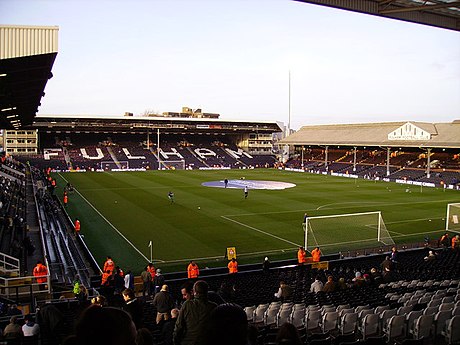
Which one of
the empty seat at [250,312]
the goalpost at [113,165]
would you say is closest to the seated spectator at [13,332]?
the empty seat at [250,312]

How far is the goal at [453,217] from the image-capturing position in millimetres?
28984

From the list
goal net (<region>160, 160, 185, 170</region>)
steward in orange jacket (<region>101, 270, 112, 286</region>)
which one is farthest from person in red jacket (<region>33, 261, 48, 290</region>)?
goal net (<region>160, 160, 185, 170</region>)

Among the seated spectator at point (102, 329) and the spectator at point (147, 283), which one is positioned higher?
the seated spectator at point (102, 329)

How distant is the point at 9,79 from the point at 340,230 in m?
19.7

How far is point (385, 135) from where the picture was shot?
6819 cm

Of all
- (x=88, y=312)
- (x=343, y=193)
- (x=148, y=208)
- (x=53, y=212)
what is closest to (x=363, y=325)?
(x=88, y=312)

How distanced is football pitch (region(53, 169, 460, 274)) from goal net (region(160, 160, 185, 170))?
26.6m

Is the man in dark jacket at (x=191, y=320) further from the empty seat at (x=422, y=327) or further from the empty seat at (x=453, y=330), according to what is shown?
the empty seat at (x=453, y=330)

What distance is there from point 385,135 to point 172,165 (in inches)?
1489

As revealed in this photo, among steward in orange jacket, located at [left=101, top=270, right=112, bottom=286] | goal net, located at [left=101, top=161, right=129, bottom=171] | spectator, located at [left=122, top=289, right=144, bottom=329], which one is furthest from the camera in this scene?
goal net, located at [left=101, top=161, right=129, bottom=171]

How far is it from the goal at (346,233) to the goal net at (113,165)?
55.1 m

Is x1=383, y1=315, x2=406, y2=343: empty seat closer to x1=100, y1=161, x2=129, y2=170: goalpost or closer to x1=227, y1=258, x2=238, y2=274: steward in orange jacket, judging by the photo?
x1=227, y1=258, x2=238, y2=274: steward in orange jacket

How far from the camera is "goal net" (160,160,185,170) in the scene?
8062 centimetres

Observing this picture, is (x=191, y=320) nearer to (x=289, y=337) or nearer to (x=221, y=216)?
(x=289, y=337)
